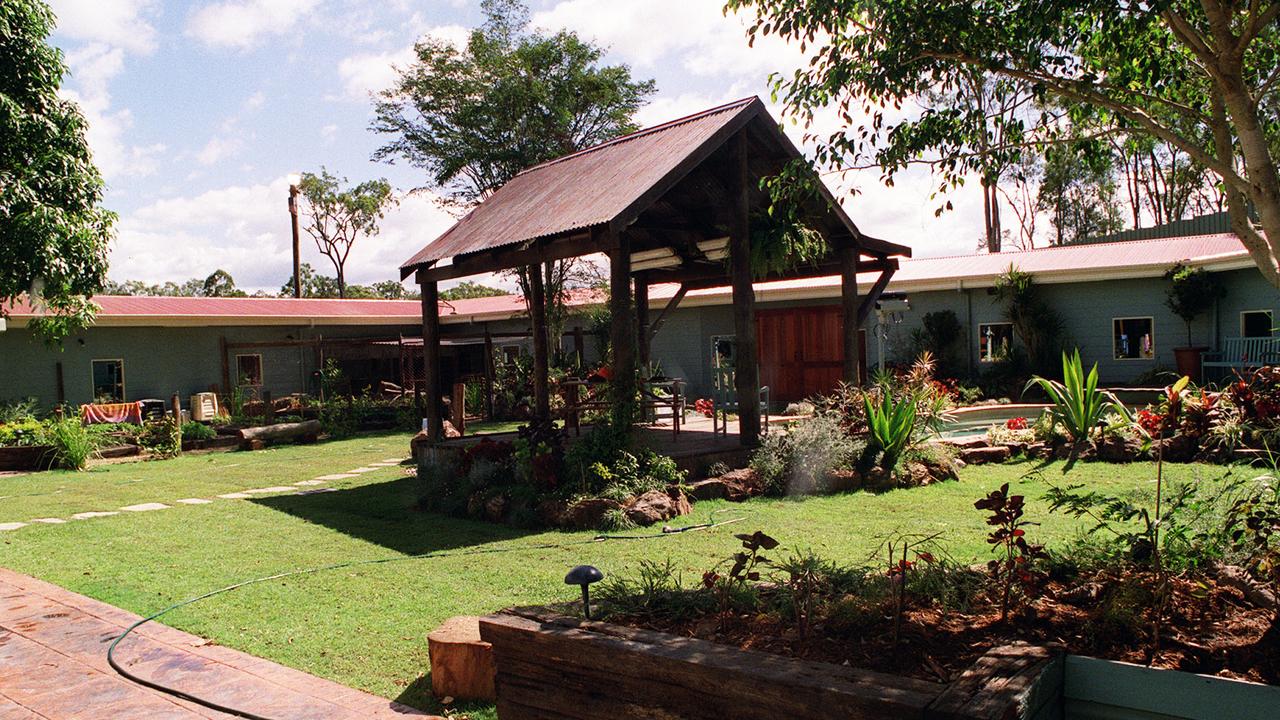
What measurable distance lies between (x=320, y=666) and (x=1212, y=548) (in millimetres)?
3962

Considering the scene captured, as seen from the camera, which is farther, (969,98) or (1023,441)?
(1023,441)

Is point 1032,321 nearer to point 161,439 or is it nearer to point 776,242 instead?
point 776,242

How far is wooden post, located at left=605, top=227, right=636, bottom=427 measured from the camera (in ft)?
27.9

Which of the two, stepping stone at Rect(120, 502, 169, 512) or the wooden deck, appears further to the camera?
stepping stone at Rect(120, 502, 169, 512)

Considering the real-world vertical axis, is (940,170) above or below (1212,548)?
above

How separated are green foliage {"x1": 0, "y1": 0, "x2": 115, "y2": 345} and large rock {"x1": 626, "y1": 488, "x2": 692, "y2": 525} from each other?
1055 centimetres

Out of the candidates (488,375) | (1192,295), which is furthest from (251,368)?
(1192,295)

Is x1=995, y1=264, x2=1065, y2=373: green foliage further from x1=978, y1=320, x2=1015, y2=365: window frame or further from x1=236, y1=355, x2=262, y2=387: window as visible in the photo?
x1=236, y1=355, x2=262, y2=387: window

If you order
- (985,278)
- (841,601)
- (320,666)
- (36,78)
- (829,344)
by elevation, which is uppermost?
(36,78)

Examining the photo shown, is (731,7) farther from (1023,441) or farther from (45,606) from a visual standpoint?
(1023,441)

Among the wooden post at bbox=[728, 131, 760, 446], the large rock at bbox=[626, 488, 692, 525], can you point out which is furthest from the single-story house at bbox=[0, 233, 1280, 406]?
the large rock at bbox=[626, 488, 692, 525]

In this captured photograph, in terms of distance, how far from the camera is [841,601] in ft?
11.0

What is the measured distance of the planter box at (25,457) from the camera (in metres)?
14.3

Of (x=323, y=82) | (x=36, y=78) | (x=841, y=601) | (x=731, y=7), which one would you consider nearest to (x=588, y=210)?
(x=731, y=7)
